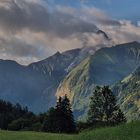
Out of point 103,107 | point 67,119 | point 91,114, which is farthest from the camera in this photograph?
point 103,107

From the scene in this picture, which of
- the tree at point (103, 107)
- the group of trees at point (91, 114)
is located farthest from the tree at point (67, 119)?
the tree at point (103, 107)

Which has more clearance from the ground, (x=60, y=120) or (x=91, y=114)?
(x=91, y=114)

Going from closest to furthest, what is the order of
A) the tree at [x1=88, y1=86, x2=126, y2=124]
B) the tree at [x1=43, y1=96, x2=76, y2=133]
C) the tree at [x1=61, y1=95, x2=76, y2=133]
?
1. the tree at [x1=61, y1=95, x2=76, y2=133]
2. the tree at [x1=43, y1=96, x2=76, y2=133]
3. the tree at [x1=88, y1=86, x2=126, y2=124]

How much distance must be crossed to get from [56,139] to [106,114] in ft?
296

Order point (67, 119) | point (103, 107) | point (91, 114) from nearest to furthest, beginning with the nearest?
point (67, 119) < point (91, 114) < point (103, 107)

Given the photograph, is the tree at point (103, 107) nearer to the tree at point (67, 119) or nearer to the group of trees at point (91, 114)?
the group of trees at point (91, 114)

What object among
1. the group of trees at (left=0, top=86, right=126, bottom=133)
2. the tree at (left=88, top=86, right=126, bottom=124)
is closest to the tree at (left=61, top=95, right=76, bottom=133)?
the group of trees at (left=0, top=86, right=126, bottom=133)

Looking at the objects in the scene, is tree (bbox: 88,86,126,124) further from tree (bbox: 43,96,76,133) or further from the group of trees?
tree (bbox: 43,96,76,133)

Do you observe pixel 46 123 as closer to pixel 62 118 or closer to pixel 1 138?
pixel 62 118

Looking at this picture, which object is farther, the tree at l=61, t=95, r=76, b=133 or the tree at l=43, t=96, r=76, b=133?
the tree at l=43, t=96, r=76, b=133

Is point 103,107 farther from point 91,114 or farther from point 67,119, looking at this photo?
point 67,119

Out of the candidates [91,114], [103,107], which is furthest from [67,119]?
[103,107]

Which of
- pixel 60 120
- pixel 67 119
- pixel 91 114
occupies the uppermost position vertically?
pixel 91 114

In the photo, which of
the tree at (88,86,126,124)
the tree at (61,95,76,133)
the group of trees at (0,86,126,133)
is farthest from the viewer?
the tree at (88,86,126,124)
